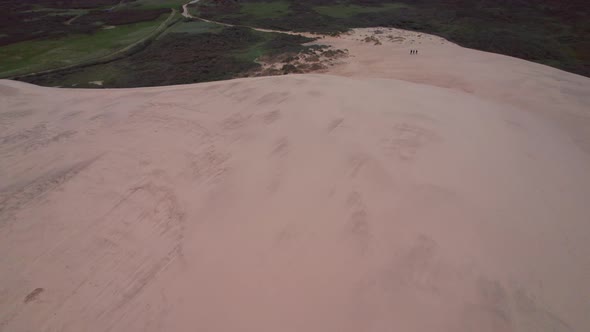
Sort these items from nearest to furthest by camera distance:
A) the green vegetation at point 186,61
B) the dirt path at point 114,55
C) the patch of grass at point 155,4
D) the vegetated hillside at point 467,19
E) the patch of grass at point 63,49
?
1. the green vegetation at point 186,61
2. the dirt path at point 114,55
3. the vegetated hillside at point 467,19
4. the patch of grass at point 63,49
5. the patch of grass at point 155,4

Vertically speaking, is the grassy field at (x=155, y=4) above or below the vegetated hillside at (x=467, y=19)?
below

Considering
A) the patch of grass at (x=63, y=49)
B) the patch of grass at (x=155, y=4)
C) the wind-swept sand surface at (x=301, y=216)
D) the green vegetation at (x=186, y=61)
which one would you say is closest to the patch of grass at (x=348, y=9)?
the green vegetation at (x=186, y=61)

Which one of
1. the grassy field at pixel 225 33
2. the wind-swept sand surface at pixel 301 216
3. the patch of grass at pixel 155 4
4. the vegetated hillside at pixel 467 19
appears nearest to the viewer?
the wind-swept sand surface at pixel 301 216

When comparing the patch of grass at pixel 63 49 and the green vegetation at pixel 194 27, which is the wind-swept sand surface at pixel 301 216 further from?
the green vegetation at pixel 194 27

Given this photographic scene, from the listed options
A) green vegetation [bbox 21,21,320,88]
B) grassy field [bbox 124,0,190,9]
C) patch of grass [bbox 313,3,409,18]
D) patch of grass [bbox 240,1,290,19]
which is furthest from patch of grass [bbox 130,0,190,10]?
patch of grass [bbox 313,3,409,18]

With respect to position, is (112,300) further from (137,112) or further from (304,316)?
(137,112)

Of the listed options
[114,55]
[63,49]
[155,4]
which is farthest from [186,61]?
[155,4]

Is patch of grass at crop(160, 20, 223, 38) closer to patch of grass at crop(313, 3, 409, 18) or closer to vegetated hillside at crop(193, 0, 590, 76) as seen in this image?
vegetated hillside at crop(193, 0, 590, 76)

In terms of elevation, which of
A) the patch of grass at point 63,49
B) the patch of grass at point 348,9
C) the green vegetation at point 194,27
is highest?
the patch of grass at point 348,9
